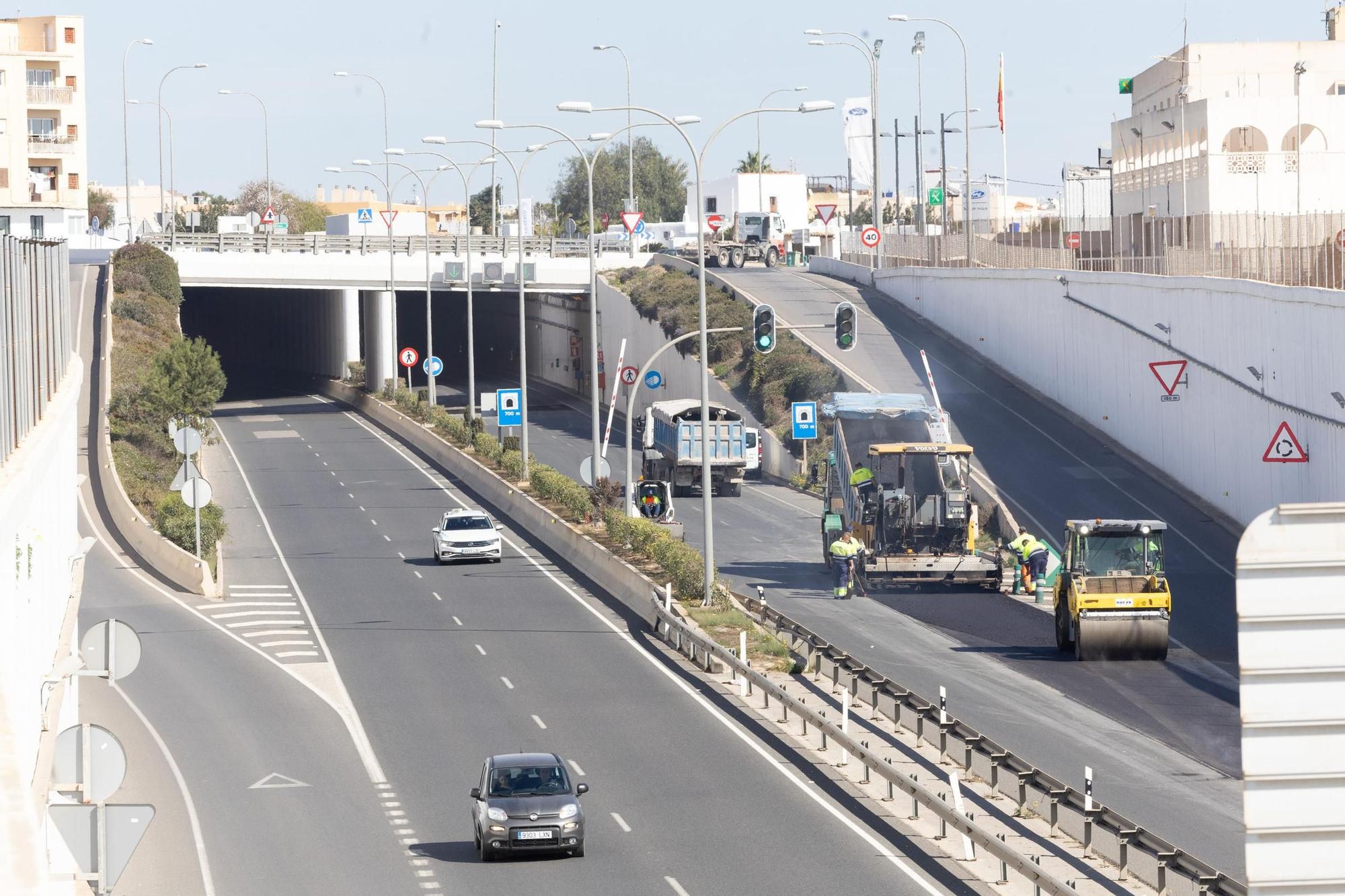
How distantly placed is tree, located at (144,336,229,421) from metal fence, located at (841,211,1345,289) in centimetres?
2910

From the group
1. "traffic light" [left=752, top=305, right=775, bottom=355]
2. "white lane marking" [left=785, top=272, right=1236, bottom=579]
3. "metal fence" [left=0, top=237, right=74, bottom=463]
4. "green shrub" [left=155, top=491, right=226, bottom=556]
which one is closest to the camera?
"metal fence" [left=0, top=237, right=74, bottom=463]

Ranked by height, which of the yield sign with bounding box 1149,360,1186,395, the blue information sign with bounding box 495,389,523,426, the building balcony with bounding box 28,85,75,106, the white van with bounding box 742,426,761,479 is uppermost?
the building balcony with bounding box 28,85,75,106

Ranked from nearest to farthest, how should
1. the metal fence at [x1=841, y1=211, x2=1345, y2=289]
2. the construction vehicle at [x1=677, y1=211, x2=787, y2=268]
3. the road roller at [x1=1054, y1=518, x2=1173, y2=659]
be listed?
the road roller at [x1=1054, y1=518, x2=1173, y2=659] < the metal fence at [x1=841, y1=211, x2=1345, y2=289] < the construction vehicle at [x1=677, y1=211, x2=787, y2=268]

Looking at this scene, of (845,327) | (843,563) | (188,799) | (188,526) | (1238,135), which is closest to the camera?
(188,799)

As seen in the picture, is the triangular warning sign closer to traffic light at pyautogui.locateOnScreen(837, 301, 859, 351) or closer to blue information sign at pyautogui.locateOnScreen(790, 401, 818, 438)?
traffic light at pyautogui.locateOnScreen(837, 301, 859, 351)

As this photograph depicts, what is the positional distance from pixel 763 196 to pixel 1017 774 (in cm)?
11171

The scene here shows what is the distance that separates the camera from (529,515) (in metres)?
51.3

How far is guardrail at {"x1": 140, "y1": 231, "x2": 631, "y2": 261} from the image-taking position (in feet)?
281

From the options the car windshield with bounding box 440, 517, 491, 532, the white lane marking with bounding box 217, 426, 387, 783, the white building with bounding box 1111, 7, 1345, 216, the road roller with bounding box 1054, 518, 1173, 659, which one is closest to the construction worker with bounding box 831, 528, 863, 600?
the road roller with bounding box 1054, 518, 1173, 659

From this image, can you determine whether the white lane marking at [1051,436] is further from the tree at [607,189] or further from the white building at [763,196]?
the tree at [607,189]

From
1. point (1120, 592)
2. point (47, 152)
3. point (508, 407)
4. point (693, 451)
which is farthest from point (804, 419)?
point (47, 152)

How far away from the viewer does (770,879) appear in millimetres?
18656

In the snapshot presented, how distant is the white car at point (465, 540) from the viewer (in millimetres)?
45469

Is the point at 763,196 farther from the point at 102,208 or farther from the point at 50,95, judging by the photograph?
the point at 102,208
